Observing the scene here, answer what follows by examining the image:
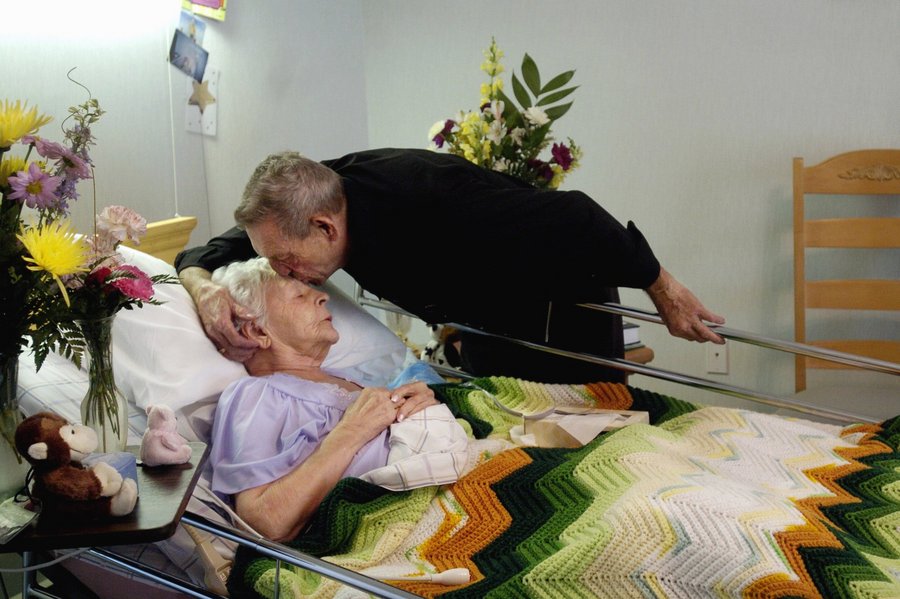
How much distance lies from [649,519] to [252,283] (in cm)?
107

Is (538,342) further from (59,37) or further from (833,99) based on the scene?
(59,37)

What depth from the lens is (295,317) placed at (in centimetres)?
209

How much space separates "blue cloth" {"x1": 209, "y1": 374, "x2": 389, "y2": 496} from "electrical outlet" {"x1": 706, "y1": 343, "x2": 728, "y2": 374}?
1740 millimetres

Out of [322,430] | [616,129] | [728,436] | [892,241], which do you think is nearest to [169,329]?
[322,430]

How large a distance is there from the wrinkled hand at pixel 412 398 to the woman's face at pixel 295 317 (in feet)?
0.82

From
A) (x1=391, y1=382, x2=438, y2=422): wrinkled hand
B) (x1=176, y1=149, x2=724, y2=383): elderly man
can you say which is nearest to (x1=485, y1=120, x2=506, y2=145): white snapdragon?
(x1=176, y1=149, x2=724, y2=383): elderly man

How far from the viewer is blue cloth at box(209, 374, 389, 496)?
5.73 feet

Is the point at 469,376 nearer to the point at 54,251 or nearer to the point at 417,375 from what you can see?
the point at 417,375

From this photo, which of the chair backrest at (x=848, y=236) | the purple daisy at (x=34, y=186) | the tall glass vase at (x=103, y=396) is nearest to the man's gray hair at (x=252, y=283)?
the tall glass vase at (x=103, y=396)

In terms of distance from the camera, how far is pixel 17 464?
51.5 inches

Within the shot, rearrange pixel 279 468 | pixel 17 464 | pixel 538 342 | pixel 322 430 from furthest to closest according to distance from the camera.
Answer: pixel 538 342 → pixel 322 430 → pixel 279 468 → pixel 17 464

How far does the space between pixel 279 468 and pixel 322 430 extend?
0.17 m

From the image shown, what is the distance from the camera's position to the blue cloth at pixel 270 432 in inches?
68.7

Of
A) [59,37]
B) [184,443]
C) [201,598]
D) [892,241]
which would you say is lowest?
[201,598]
